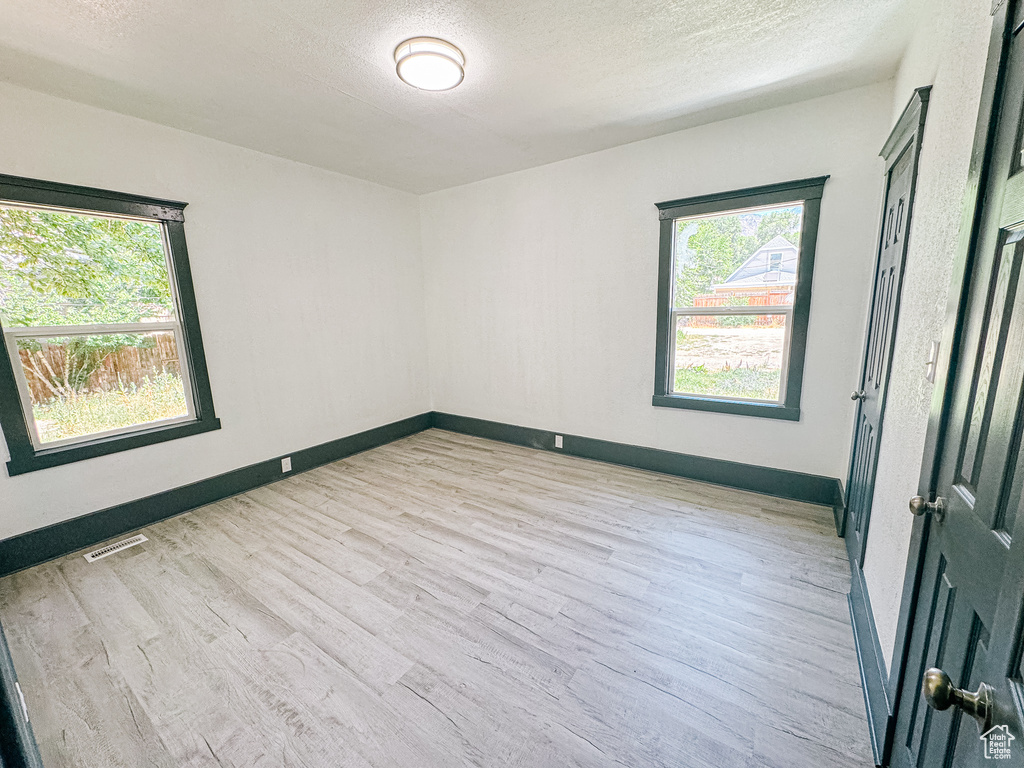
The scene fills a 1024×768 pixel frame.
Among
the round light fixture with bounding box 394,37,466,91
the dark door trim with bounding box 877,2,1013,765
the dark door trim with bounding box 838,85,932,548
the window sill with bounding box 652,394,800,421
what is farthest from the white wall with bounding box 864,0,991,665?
the round light fixture with bounding box 394,37,466,91

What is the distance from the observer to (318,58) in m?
2.05

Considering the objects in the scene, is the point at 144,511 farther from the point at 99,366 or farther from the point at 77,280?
the point at 77,280

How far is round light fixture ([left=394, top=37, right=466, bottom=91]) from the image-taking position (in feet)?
6.48

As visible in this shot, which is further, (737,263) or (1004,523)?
(737,263)

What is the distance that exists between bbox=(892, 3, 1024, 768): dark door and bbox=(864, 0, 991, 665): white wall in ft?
1.29

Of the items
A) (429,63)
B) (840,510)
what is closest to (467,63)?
(429,63)

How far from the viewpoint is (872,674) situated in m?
1.50

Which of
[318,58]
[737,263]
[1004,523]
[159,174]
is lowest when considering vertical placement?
[1004,523]

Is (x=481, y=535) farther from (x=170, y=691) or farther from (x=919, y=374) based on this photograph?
(x=919, y=374)

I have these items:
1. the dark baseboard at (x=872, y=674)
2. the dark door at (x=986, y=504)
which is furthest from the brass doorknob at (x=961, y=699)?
the dark baseboard at (x=872, y=674)

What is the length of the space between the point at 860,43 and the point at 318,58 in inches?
108

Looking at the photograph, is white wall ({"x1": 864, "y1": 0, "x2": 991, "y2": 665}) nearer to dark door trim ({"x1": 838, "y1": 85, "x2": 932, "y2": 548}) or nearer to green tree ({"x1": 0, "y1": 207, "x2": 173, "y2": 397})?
dark door trim ({"x1": 838, "y1": 85, "x2": 932, "y2": 548})

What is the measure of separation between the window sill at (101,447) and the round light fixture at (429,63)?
2.82 meters

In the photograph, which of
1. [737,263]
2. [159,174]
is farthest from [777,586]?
[159,174]
